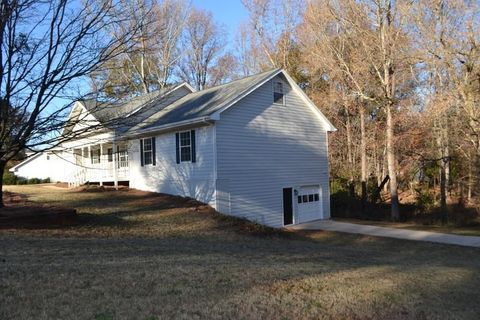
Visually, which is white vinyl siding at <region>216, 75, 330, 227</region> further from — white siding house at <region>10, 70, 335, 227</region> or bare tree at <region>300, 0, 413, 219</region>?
bare tree at <region>300, 0, 413, 219</region>

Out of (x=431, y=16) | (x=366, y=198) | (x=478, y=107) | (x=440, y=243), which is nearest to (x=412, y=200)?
(x=366, y=198)

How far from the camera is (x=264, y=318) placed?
541 centimetres

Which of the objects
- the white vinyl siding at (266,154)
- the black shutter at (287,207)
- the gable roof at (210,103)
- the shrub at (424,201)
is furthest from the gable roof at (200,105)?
the shrub at (424,201)

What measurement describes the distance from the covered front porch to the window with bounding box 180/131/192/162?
5.23m

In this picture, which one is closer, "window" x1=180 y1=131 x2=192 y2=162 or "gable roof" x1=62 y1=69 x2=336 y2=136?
"gable roof" x1=62 y1=69 x2=336 y2=136

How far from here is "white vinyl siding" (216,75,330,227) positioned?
1962cm

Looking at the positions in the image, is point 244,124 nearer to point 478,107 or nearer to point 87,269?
point 478,107

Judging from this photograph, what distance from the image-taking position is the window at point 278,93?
22211 millimetres

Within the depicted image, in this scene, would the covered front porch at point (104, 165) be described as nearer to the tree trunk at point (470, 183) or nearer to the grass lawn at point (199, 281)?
the grass lawn at point (199, 281)

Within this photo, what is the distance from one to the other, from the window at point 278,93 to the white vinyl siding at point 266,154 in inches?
9.8

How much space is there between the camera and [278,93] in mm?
22453

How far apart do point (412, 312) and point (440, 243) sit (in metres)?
11.3

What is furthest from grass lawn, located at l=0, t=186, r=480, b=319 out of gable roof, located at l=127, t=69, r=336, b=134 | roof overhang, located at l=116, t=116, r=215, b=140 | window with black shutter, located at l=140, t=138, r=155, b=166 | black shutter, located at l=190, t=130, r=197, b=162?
window with black shutter, located at l=140, t=138, r=155, b=166

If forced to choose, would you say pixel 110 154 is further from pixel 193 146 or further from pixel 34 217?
pixel 34 217
